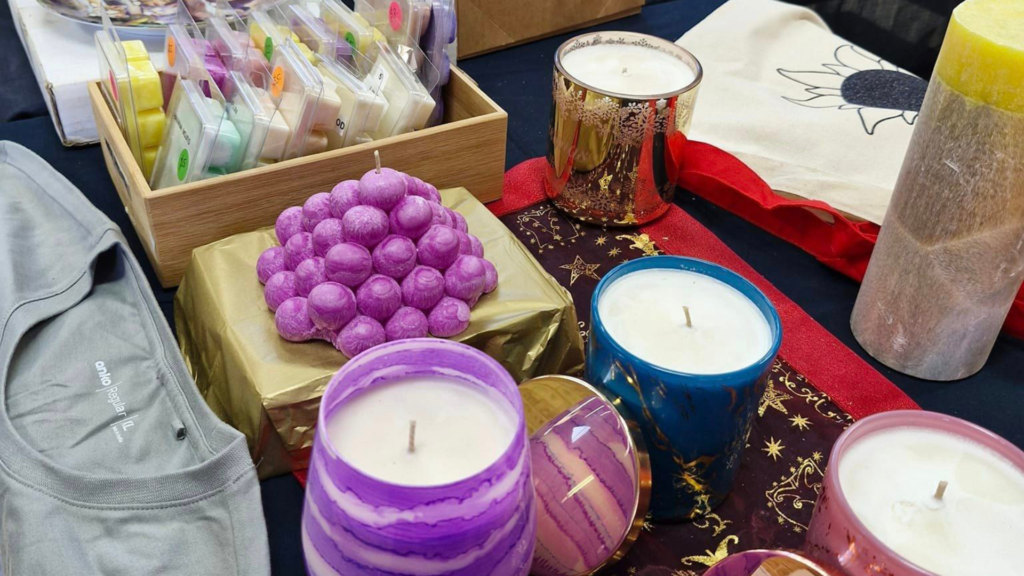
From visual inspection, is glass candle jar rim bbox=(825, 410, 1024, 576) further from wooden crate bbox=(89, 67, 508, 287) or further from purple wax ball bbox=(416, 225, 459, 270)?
wooden crate bbox=(89, 67, 508, 287)

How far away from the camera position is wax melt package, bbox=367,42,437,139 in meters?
0.65

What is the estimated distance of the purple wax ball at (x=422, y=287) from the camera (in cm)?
50

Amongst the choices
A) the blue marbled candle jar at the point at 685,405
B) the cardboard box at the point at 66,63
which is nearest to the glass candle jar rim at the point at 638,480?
the blue marbled candle jar at the point at 685,405

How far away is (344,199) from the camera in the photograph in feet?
1.68

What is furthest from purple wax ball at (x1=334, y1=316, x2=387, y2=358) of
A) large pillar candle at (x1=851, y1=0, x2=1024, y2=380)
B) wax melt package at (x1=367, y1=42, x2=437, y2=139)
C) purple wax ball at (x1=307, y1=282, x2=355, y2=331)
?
large pillar candle at (x1=851, y1=0, x2=1024, y2=380)

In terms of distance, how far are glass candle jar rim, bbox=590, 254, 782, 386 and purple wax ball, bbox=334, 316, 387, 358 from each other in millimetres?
126

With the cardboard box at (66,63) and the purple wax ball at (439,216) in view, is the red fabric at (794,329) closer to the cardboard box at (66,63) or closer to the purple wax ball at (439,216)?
the purple wax ball at (439,216)

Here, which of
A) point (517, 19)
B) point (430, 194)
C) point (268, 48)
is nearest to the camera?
point (430, 194)

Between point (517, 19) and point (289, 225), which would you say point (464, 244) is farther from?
point (517, 19)

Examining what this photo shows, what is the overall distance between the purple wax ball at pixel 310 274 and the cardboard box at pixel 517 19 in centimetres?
43

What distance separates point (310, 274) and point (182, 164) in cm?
18

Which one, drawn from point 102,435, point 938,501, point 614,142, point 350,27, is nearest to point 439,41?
point 350,27

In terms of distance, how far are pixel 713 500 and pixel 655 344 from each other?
0.33 ft

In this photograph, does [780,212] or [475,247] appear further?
[780,212]
